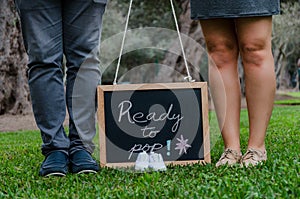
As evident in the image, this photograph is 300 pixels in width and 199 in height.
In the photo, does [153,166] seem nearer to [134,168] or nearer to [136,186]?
[134,168]

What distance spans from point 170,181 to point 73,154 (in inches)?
28.5

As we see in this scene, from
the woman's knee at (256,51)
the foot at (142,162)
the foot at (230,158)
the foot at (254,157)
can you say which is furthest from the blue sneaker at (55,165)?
the woman's knee at (256,51)

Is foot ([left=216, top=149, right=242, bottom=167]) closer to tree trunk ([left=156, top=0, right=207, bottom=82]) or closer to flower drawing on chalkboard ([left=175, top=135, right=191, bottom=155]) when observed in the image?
flower drawing on chalkboard ([left=175, top=135, right=191, bottom=155])

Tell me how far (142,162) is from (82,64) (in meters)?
0.65

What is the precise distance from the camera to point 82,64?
3211 mm

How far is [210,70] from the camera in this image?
3.32 m

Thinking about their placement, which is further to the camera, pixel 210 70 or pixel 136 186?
pixel 210 70

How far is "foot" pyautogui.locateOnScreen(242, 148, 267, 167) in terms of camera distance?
121 inches

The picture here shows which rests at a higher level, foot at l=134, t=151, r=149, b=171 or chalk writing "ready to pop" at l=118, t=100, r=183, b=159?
chalk writing "ready to pop" at l=118, t=100, r=183, b=159

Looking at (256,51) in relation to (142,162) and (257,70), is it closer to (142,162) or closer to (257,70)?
(257,70)

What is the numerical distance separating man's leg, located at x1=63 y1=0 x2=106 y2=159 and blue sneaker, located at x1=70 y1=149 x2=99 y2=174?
5cm

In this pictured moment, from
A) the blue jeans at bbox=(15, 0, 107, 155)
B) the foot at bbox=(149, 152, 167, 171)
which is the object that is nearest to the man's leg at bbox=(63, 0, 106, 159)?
the blue jeans at bbox=(15, 0, 107, 155)

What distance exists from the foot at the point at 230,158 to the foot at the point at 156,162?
305mm

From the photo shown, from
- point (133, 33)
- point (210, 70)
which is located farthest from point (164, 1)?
point (210, 70)
